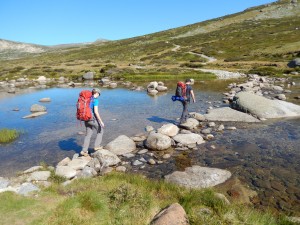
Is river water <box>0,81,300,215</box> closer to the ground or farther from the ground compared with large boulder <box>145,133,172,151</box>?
closer to the ground

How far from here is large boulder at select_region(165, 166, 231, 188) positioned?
37.3ft

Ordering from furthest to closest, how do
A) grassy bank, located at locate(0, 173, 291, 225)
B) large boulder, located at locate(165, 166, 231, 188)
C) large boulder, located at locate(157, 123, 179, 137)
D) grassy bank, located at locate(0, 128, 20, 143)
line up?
grassy bank, located at locate(0, 128, 20, 143) → large boulder, located at locate(157, 123, 179, 137) → large boulder, located at locate(165, 166, 231, 188) → grassy bank, located at locate(0, 173, 291, 225)

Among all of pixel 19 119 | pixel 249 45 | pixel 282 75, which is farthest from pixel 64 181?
pixel 249 45

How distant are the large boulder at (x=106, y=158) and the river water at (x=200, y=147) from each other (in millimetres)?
1616

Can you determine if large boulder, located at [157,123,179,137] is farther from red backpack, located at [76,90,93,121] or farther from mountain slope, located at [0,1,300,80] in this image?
mountain slope, located at [0,1,300,80]

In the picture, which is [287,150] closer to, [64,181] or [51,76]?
[64,181]

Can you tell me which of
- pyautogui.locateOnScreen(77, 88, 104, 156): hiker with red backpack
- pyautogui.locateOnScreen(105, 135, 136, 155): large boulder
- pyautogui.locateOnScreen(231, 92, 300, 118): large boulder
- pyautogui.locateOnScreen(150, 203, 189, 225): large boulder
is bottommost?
pyautogui.locateOnScreen(105, 135, 136, 155): large boulder

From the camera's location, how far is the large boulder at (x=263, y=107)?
70.0ft

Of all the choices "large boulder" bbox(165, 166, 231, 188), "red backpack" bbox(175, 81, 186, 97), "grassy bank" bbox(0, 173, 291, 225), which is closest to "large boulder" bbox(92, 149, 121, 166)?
"large boulder" bbox(165, 166, 231, 188)

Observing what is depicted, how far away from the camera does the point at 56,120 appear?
2375 cm

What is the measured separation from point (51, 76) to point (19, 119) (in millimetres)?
44674

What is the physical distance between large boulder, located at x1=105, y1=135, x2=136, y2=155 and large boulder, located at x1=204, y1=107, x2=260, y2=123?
8.07 meters

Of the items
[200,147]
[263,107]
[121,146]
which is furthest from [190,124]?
[263,107]

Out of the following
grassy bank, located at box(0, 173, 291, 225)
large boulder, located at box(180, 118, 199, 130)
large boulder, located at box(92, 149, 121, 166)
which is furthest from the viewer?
large boulder, located at box(180, 118, 199, 130)
